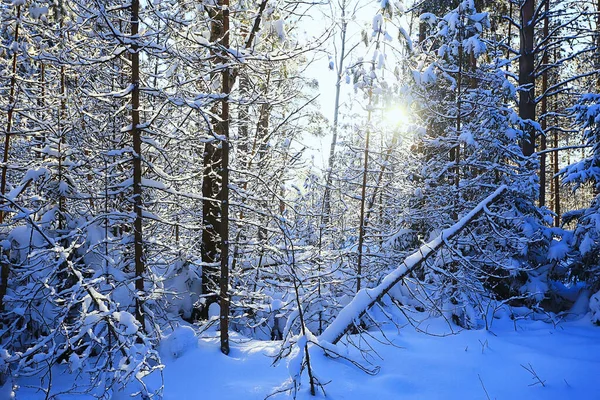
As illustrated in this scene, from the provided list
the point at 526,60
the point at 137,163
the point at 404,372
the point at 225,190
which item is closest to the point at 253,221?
the point at 225,190

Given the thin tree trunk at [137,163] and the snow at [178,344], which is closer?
the snow at [178,344]

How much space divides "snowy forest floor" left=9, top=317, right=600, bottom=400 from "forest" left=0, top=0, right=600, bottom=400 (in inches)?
1.4

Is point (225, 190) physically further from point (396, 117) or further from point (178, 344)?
point (396, 117)

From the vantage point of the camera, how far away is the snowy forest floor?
408cm

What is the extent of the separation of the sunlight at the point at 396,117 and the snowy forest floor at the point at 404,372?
4.64 meters

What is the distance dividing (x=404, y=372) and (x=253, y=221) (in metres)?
3.25

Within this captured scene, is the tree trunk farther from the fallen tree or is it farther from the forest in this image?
the fallen tree

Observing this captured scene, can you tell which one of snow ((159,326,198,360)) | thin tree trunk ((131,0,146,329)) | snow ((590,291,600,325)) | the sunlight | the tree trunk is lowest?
snow ((590,291,600,325))

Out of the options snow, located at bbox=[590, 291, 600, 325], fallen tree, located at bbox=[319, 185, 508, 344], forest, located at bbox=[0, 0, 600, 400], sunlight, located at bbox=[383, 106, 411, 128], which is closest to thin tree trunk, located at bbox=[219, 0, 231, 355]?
forest, located at bbox=[0, 0, 600, 400]

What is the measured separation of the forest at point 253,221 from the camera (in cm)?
452

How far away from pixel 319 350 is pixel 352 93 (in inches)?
218

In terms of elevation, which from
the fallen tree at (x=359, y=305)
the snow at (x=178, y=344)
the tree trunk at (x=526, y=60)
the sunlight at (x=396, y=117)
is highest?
the tree trunk at (x=526, y=60)

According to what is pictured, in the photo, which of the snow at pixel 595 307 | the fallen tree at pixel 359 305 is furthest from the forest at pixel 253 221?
the snow at pixel 595 307

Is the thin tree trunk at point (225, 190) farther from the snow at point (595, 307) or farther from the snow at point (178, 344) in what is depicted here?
the snow at point (595, 307)
